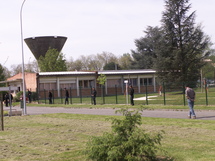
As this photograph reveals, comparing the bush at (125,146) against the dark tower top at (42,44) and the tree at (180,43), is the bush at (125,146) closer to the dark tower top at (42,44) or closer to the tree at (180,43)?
the tree at (180,43)

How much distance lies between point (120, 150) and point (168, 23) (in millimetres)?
41305

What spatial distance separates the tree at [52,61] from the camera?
66.5 meters

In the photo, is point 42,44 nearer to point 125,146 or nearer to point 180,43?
point 180,43

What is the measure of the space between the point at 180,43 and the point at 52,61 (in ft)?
95.5

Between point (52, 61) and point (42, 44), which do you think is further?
point (42, 44)

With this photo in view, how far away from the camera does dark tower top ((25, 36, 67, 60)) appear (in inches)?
2721

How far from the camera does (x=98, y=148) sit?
7020 millimetres

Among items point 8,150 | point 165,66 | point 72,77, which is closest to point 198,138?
point 8,150

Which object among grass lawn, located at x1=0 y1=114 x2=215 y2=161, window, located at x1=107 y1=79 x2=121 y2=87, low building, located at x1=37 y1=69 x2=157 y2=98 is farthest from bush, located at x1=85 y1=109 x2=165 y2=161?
window, located at x1=107 y1=79 x2=121 y2=87

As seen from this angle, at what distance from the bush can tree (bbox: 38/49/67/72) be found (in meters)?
60.2

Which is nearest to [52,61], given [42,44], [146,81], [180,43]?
[42,44]

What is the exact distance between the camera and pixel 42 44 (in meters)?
69.3

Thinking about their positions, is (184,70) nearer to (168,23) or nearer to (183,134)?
(168,23)

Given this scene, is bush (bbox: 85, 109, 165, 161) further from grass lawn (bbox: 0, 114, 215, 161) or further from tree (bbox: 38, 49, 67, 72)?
tree (bbox: 38, 49, 67, 72)
